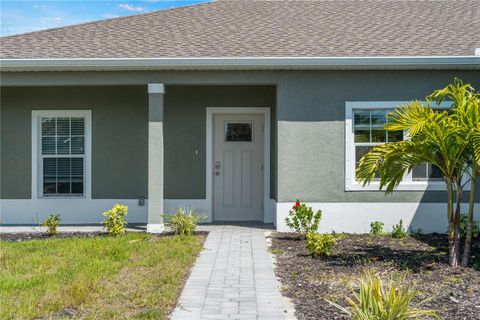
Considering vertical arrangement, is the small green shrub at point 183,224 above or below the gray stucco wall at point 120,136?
below

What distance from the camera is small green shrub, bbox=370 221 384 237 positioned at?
9.75 metres

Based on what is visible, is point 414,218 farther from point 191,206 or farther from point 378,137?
point 191,206

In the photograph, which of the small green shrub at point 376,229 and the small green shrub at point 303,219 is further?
the small green shrub at point 376,229

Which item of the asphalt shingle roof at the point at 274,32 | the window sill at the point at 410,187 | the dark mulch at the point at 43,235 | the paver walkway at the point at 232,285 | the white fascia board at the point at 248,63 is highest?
the asphalt shingle roof at the point at 274,32

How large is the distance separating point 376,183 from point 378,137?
913 millimetres

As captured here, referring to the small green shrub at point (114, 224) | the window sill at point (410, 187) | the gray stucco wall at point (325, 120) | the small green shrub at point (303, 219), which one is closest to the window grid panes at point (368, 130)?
the gray stucco wall at point (325, 120)

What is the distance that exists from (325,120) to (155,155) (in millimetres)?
3428

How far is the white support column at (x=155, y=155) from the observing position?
32.8 ft

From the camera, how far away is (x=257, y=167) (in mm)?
11562

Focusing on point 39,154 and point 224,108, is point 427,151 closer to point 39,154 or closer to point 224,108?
point 224,108

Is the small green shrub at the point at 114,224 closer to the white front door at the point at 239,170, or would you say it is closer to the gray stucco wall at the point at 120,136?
the gray stucco wall at the point at 120,136

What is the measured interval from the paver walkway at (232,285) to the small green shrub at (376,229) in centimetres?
229

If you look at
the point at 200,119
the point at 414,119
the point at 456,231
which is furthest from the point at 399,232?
the point at 200,119

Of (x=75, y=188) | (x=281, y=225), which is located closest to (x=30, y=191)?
(x=75, y=188)
